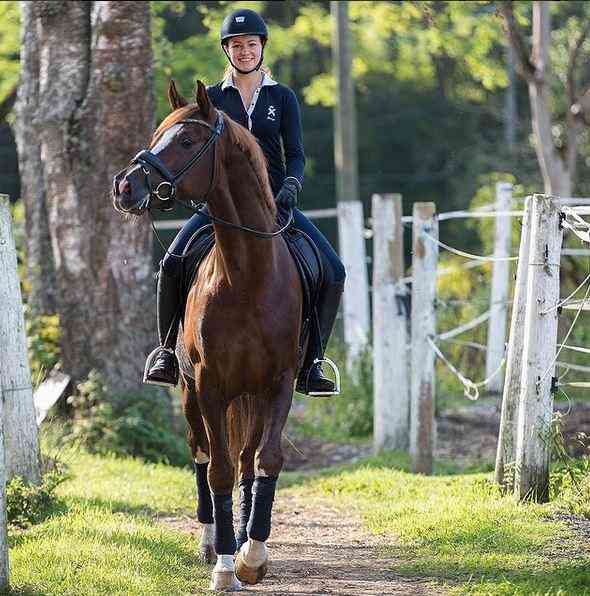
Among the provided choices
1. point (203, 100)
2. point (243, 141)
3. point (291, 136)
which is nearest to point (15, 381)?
point (291, 136)

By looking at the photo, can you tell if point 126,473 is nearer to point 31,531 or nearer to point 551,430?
point 31,531

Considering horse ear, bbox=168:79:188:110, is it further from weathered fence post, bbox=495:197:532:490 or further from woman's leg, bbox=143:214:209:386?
weathered fence post, bbox=495:197:532:490

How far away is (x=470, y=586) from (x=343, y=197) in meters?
13.8

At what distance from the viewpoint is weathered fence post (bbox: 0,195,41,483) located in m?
7.44

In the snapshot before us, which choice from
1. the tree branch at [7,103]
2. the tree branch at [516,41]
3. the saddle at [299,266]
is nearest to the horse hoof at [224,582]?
the saddle at [299,266]

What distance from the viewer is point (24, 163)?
13062 millimetres

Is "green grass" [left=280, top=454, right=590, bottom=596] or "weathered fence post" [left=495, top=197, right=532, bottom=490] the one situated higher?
"weathered fence post" [left=495, top=197, right=532, bottom=490]

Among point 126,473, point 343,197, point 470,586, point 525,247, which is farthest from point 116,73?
point 343,197

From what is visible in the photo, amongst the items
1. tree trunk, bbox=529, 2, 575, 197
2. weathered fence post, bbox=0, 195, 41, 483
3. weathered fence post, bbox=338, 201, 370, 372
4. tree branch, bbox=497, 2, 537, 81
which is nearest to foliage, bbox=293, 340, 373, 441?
weathered fence post, bbox=338, 201, 370, 372

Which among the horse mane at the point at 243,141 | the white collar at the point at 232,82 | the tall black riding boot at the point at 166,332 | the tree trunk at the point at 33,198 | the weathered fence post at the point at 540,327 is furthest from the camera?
the tree trunk at the point at 33,198

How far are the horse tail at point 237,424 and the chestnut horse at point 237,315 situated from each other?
0.55 ft

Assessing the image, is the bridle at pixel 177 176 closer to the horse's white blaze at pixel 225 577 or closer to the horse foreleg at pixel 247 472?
the horse foreleg at pixel 247 472

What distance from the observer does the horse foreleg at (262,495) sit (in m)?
6.52

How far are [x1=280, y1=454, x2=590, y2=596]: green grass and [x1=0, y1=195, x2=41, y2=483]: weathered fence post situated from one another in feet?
7.73
